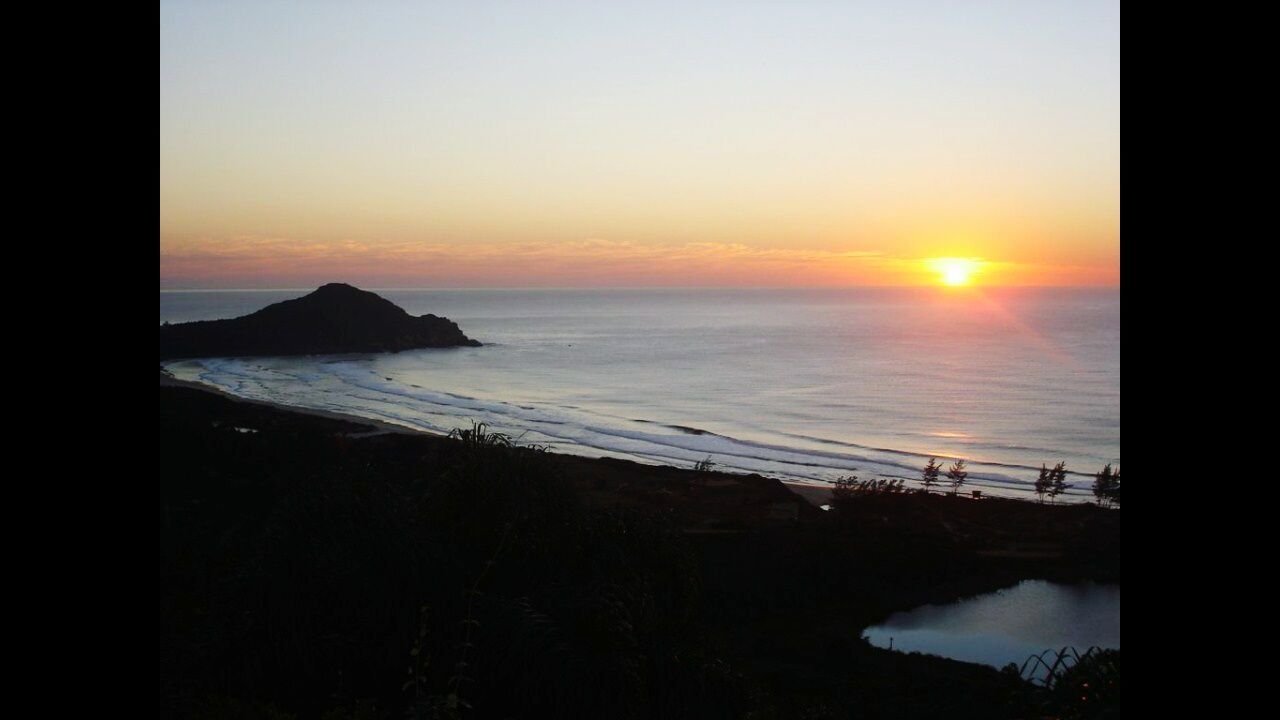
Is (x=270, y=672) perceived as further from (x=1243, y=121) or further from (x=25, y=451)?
(x=1243, y=121)

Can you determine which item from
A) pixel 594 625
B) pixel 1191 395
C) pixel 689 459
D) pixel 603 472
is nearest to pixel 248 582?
pixel 594 625

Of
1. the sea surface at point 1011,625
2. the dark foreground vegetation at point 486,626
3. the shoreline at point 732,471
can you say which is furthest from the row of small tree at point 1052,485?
the dark foreground vegetation at point 486,626

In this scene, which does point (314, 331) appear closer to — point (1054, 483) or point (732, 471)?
point (732, 471)

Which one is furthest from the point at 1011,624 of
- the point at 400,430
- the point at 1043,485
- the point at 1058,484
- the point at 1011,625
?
the point at 400,430

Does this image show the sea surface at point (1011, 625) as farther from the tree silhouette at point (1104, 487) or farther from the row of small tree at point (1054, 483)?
the tree silhouette at point (1104, 487)

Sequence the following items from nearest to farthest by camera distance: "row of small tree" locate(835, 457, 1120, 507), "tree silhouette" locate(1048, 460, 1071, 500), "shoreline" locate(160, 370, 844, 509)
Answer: "row of small tree" locate(835, 457, 1120, 507) → "shoreline" locate(160, 370, 844, 509) → "tree silhouette" locate(1048, 460, 1071, 500)

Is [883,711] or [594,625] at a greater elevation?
[594,625]

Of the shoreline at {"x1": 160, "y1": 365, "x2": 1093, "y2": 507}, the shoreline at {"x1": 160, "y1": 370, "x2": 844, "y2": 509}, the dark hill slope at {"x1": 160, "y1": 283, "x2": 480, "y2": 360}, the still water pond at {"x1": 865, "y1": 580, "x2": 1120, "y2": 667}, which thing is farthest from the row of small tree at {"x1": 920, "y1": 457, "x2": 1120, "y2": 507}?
the dark hill slope at {"x1": 160, "y1": 283, "x2": 480, "y2": 360}

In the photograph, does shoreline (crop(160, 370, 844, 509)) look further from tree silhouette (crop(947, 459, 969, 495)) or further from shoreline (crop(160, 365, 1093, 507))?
tree silhouette (crop(947, 459, 969, 495))
